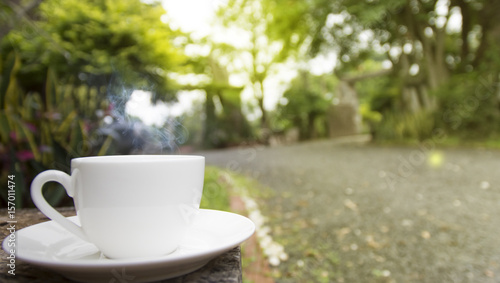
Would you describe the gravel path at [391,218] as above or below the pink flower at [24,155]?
below

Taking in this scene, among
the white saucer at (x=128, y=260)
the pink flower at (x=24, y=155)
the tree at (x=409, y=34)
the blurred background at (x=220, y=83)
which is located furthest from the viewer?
the tree at (x=409, y=34)

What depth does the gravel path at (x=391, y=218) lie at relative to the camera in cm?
189

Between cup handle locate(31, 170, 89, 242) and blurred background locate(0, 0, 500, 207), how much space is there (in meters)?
0.97

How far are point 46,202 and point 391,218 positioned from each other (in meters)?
2.60

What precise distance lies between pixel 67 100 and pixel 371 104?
652cm

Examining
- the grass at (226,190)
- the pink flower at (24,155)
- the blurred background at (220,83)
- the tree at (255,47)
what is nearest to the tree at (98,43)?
the blurred background at (220,83)

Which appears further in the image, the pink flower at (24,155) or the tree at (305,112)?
the tree at (305,112)

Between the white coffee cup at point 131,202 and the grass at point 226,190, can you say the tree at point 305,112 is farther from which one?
the white coffee cup at point 131,202

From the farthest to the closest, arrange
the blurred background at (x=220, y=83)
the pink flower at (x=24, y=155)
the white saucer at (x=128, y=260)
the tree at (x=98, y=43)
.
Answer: the tree at (x=98, y=43)
the blurred background at (x=220, y=83)
the pink flower at (x=24, y=155)
the white saucer at (x=128, y=260)

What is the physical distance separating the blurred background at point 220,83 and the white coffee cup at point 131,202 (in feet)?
3.29

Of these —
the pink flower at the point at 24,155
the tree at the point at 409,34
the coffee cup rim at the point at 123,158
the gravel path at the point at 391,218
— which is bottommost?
the gravel path at the point at 391,218

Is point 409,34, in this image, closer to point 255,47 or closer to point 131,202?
point 255,47

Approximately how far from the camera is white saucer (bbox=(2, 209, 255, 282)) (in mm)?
265

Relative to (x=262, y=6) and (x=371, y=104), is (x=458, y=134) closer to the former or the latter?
(x=371, y=104)
